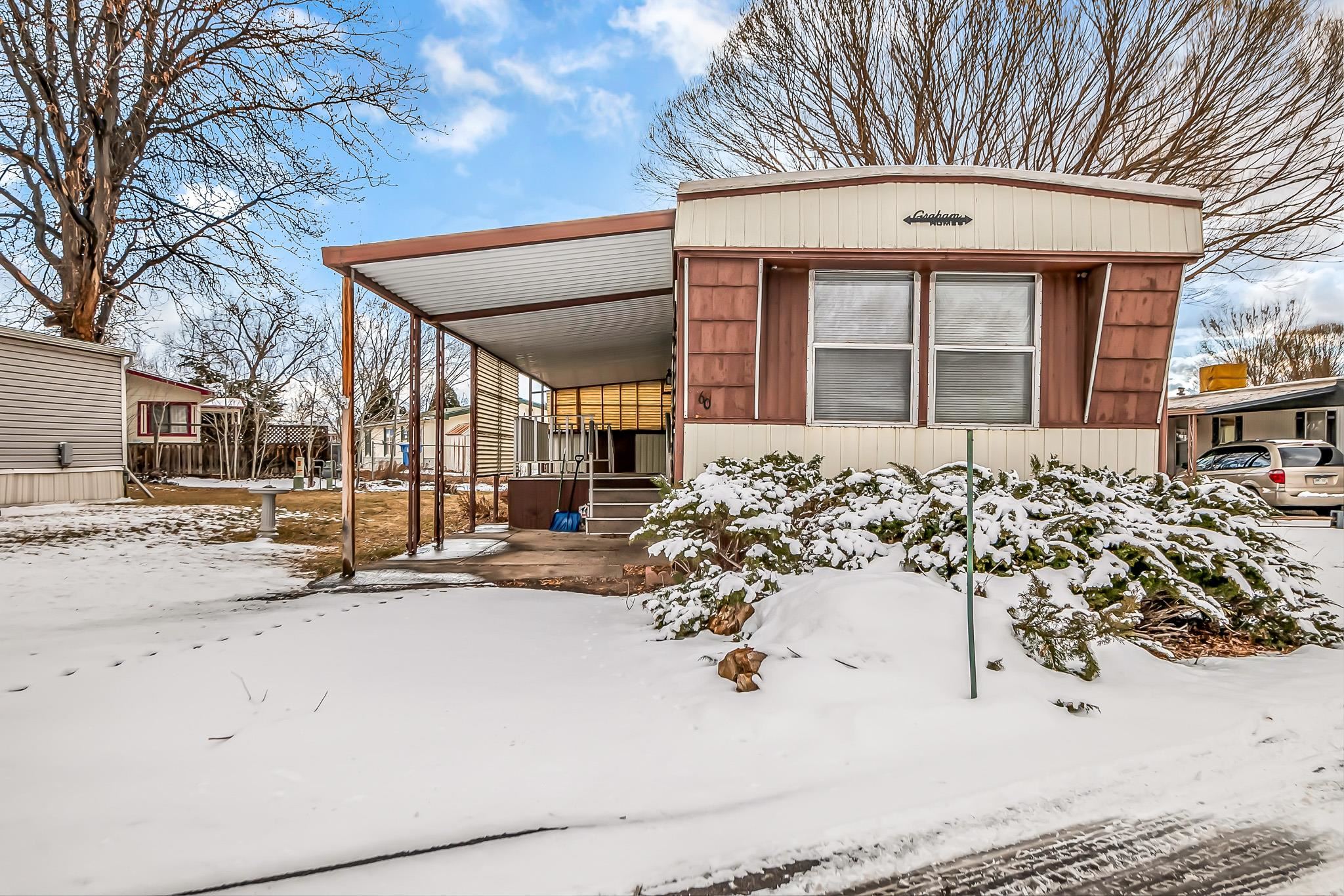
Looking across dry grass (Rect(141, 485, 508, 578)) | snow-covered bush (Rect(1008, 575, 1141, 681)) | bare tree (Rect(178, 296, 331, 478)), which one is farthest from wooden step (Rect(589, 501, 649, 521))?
bare tree (Rect(178, 296, 331, 478))

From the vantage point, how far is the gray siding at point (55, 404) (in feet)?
35.6

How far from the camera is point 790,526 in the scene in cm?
370

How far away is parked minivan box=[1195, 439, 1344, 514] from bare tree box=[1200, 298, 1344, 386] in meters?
14.7

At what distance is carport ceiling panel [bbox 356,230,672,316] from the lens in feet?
16.8

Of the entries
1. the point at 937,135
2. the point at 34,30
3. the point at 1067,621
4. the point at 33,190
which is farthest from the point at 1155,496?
the point at 33,190

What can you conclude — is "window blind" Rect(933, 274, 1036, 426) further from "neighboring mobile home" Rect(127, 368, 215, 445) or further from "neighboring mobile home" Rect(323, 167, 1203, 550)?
"neighboring mobile home" Rect(127, 368, 215, 445)

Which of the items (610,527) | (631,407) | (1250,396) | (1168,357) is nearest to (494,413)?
(610,527)

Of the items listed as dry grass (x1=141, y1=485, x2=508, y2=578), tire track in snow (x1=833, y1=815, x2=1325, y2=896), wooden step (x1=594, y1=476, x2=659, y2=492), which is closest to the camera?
tire track in snow (x1=833, y1=815, x2=1325, y2=896)

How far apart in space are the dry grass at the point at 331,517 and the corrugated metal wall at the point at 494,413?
1049 mm

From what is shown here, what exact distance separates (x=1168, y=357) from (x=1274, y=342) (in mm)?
27523

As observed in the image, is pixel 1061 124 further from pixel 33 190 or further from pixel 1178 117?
pixel 33 190

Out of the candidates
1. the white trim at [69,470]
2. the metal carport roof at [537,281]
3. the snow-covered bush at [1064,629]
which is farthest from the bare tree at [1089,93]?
the white trim at [69,470]

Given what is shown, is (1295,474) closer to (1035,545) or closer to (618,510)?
(1035,545)

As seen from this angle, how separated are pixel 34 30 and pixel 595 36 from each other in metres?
10.1
